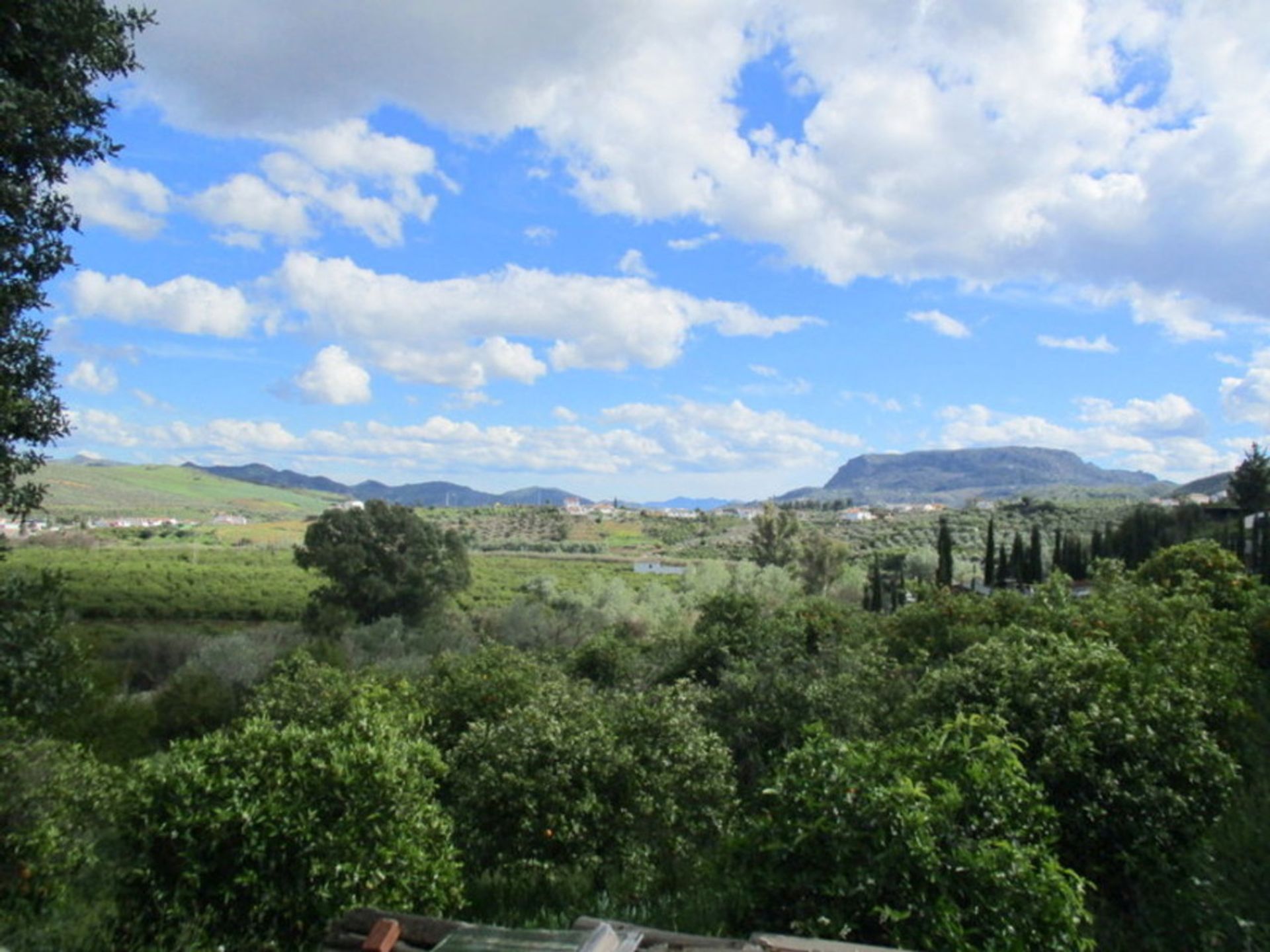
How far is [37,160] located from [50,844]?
5.73 meters

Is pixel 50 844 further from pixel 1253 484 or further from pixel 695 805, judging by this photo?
pixel 1253 484

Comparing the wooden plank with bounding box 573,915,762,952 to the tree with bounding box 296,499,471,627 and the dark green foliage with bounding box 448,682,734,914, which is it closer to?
the dark green foliage with bounding box 448,682,734,914

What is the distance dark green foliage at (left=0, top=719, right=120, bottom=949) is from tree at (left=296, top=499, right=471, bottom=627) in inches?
1423

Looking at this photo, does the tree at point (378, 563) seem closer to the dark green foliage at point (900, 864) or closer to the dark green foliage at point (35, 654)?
the dark green foliage at point (35, 654)

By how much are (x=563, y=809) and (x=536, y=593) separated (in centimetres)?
4775

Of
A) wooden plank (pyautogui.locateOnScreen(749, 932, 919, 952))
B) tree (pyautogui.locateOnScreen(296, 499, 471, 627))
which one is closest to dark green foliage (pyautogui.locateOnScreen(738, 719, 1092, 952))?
wooden plank (pyautogui.locateOnScreen(749, 932, 919, 952))

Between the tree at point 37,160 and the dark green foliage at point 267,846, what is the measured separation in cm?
302

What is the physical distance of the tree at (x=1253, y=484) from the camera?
160 ft

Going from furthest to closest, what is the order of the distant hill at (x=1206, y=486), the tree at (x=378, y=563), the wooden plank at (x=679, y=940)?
the distant hill at (x=1206, y=486) < the tree at (x=378, y=563) < the wooden plank at (x=679, y=940)

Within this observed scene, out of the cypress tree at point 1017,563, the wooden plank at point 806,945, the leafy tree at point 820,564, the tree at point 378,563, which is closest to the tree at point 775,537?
the leafy tree at point 820,564

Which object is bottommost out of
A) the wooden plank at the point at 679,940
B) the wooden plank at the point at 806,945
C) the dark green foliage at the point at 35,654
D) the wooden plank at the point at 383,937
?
the wooden plank at the point at 383,937

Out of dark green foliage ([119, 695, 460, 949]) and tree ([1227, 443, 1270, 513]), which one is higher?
tree ([1227, 443, 1270, 513])

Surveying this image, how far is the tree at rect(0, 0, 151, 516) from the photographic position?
7.06m

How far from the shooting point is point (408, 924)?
17.2ft
